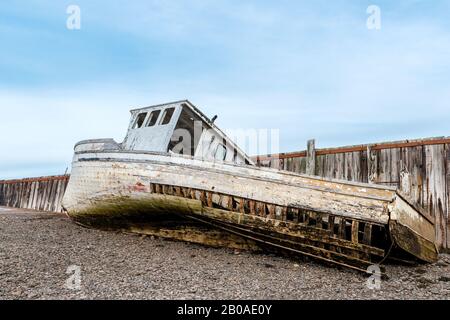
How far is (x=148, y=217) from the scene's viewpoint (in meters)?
7.59

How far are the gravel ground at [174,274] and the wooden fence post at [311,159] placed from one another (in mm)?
3828

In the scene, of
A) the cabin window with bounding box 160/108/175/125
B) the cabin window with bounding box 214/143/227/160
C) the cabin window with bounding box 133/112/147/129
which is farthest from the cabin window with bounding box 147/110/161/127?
the cabin window with bounding box 214/143/227/160

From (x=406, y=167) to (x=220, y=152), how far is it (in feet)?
15.3

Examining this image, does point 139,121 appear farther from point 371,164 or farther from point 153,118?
point 371,164

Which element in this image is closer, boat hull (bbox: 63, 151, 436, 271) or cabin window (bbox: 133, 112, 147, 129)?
boat hull (bbox: 63, 151, 436, 271)

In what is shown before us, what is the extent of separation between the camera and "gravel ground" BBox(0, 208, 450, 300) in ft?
15.5

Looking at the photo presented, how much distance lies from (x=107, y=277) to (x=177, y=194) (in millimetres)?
2134

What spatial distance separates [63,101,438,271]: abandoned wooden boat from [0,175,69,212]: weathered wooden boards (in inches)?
369

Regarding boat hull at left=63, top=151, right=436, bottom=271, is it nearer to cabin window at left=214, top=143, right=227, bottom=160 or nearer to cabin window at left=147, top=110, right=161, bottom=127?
cabin window at left=147, top=110, right=161, bottom=127

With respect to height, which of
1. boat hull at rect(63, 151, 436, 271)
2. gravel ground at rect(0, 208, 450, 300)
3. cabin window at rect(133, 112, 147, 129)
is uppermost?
cabin window at rect(133, 112, 147, 129)

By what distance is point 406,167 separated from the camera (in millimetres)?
8875

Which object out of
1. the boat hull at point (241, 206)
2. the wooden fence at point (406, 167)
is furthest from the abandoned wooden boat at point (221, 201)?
the wooden fence at point (406, 167)

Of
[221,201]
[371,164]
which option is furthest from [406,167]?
[221,201]
